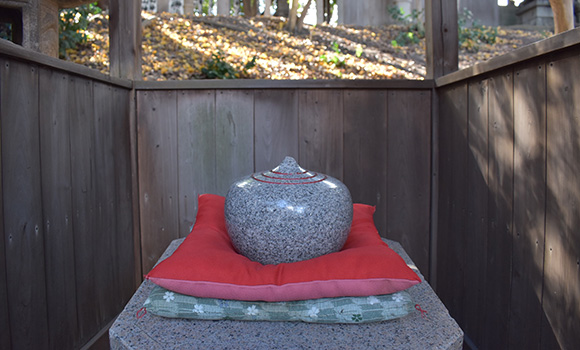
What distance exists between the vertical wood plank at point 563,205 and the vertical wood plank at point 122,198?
181cm

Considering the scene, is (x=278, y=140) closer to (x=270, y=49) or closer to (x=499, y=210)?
(x=499, y=210)

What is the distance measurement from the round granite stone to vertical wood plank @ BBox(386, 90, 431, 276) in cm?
104

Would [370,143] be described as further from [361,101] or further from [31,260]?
[31,260]

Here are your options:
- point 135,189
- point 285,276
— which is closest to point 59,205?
point 135,189

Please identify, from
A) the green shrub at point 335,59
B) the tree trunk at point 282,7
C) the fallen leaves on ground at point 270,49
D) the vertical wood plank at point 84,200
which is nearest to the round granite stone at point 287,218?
the vertical wood plank at point 84,200

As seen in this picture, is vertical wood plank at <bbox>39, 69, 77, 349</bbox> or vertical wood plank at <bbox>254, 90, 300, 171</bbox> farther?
vertical wood plank at <bbox>254, 90, 300, 171</bbox>

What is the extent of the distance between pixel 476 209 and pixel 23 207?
66.5 inches

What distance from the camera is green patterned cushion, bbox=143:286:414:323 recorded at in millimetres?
1145

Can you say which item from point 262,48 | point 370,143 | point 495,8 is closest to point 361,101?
point 370,143

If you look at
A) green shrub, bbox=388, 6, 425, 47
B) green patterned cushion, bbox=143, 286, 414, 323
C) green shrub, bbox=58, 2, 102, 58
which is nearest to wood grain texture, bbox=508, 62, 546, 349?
green patterned cushion, bbox=143, 286, 414, 323

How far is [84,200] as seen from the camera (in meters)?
1.76

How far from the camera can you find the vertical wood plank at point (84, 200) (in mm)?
1692

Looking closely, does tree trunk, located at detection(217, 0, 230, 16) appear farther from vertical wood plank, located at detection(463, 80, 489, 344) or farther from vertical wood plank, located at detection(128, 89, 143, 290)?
vertical wood plank, located at detection(463, 80, 489, 344)

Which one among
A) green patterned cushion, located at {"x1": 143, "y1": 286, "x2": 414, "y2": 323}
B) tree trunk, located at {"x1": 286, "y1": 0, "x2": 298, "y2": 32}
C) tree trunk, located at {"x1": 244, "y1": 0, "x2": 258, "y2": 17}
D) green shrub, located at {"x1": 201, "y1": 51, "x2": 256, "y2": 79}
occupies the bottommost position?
green patterned cushion, located at {"x1": 143, "y1": 286, "x2": 414, "y2": 323}
